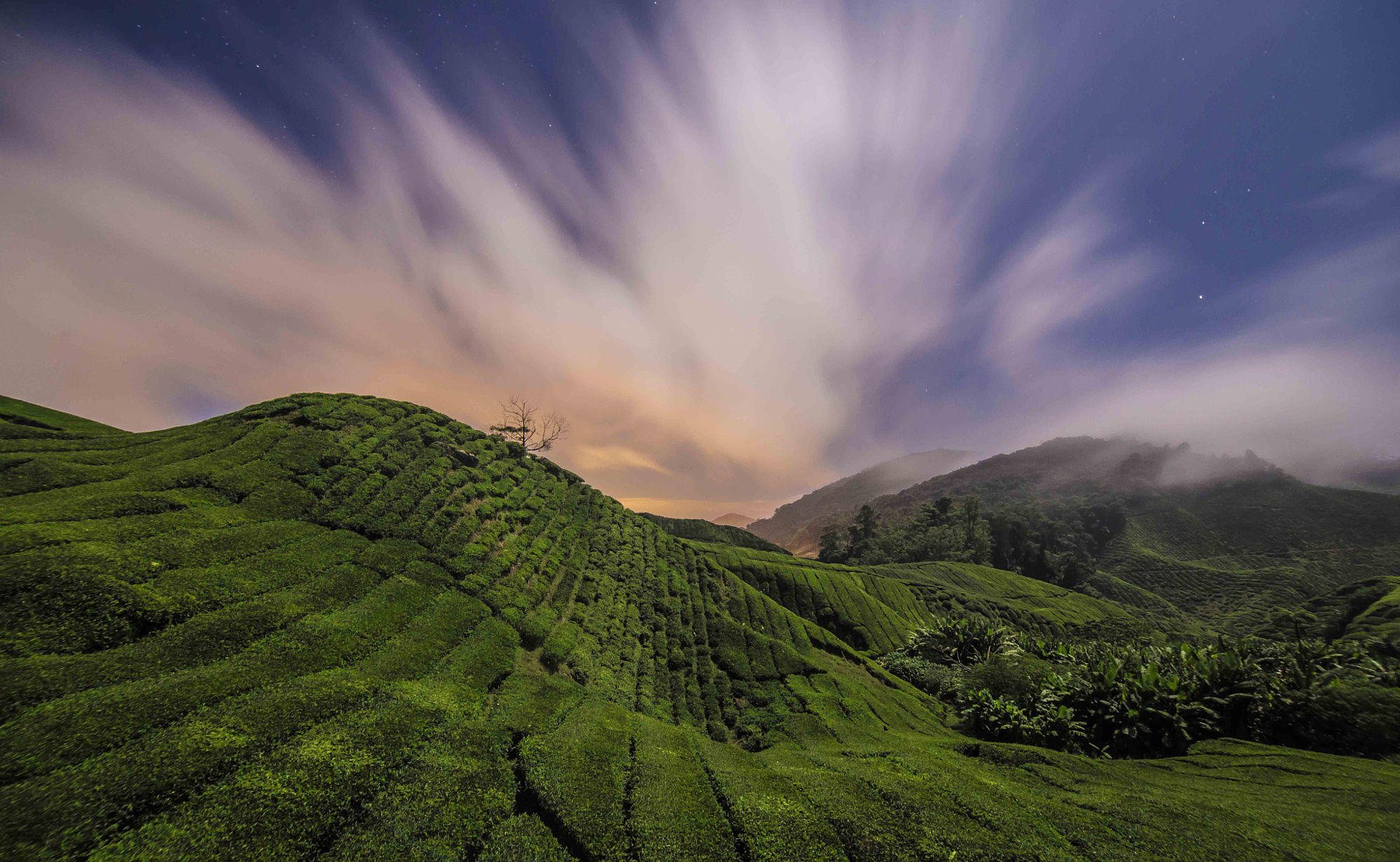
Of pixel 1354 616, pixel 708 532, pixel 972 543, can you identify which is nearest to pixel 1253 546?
pixel 1354 616

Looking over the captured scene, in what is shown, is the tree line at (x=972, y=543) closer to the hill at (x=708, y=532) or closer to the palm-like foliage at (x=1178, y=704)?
the hill at (x=708, y=532)

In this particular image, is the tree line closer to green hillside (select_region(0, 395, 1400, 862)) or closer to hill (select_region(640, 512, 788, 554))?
hill (select_region(640, 512, 788, 554))

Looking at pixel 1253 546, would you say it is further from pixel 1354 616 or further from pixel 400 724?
pixel 400 724

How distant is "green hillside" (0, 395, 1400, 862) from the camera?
9203 millimetres

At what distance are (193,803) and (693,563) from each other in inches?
1374

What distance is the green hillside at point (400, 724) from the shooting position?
9.20 meters

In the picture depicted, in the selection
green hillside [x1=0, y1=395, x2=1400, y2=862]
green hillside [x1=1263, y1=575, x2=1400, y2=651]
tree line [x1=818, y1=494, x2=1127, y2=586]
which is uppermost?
tree line [x1=818, y1=494, x2=1127, y2=586]

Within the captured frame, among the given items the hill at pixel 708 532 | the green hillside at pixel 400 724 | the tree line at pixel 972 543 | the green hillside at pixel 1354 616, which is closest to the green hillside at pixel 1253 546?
the green hillside at pixel 1354 616

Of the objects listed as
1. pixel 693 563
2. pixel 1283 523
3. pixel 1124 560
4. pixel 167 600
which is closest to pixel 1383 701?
pixel 693 563

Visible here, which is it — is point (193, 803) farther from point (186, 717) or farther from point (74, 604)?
point (74, 604)

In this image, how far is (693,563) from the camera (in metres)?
41.6

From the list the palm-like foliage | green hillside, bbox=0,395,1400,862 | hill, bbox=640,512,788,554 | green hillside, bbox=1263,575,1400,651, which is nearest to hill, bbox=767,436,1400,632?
green hillside, bbox=1263,575,1400,651

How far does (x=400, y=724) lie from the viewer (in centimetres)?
1247

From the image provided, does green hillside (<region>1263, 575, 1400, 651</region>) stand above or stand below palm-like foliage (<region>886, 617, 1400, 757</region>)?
above
